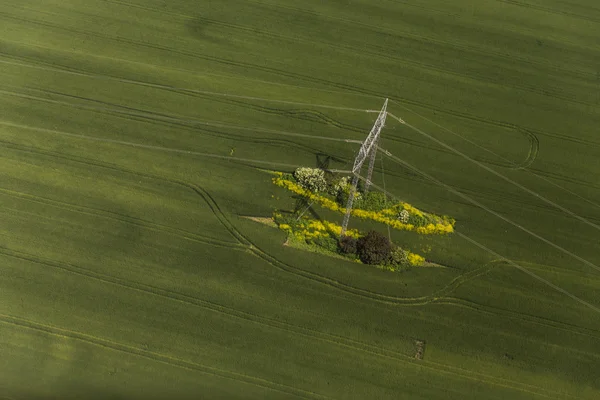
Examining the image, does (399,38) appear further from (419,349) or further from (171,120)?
(419,349)

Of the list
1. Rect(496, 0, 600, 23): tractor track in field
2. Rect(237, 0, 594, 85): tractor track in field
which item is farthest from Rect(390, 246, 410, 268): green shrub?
Rect(496, 0, 600, 23): tractor track in field

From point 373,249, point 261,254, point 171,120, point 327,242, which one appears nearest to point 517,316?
point 373,249

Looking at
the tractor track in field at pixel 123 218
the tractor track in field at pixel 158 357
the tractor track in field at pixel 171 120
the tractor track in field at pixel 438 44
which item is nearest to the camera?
the tractor track in field at pixel 158 357

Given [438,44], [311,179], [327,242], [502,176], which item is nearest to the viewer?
[327,242]

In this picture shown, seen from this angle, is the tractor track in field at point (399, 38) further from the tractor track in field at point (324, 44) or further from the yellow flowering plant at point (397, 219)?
the yellow flowering plant at point (397, 219)

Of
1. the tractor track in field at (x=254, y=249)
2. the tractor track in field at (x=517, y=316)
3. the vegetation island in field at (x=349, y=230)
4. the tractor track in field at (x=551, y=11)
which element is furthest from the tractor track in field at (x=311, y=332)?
the tractor track in field at (x=551, y=11)

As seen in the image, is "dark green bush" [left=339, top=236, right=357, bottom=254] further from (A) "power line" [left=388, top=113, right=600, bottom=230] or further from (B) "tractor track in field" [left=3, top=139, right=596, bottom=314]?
(A) "power line" [left=388, top=113, right=600, bottom=230]

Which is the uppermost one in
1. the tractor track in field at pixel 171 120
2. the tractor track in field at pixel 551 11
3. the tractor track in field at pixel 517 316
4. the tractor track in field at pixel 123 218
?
the tractor track in field at pixel 551 11

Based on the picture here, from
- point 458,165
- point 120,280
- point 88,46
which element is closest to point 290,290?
point 120,280
